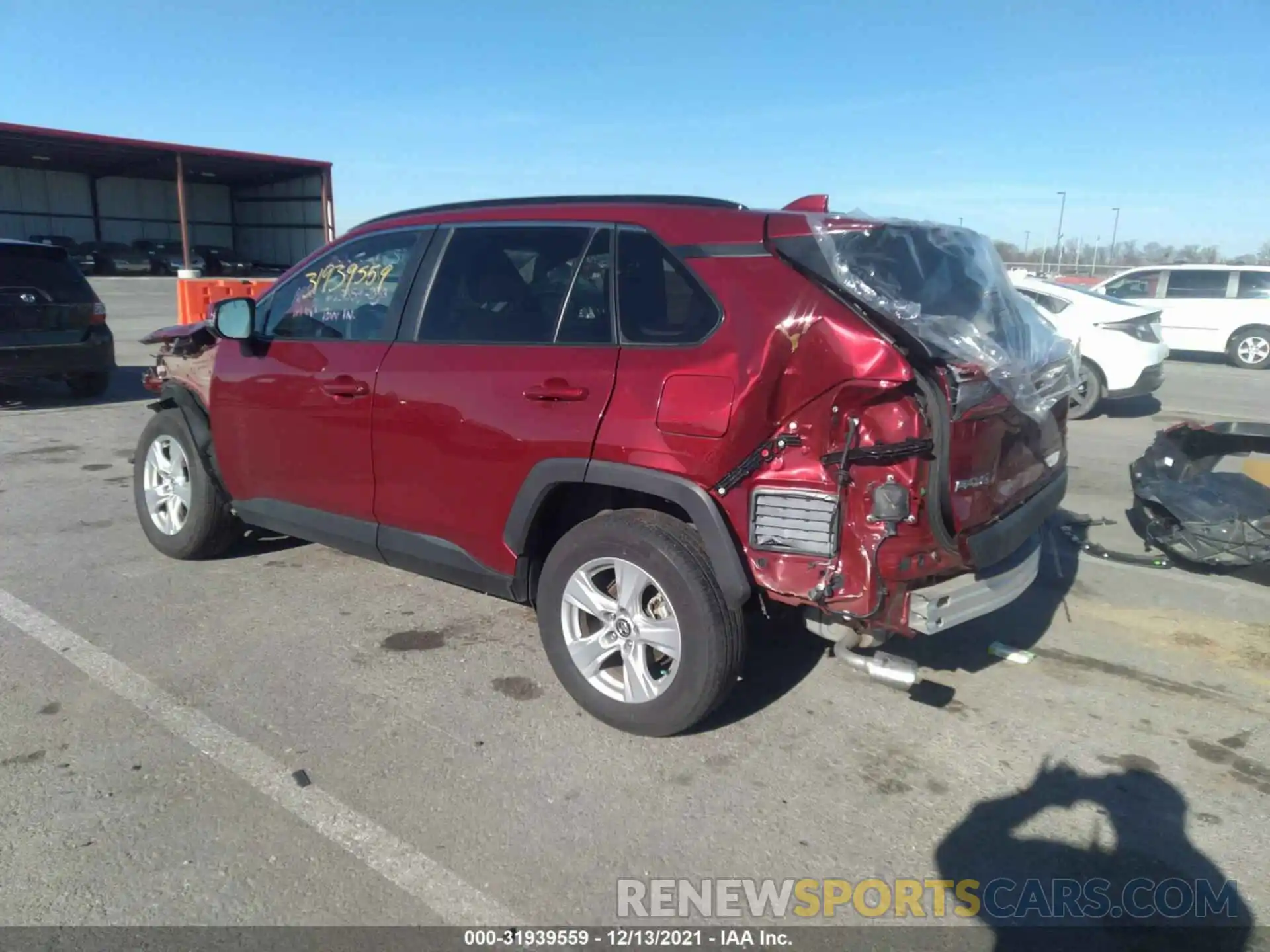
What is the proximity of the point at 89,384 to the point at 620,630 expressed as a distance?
31.9 ft

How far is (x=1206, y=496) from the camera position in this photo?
17.7 feet

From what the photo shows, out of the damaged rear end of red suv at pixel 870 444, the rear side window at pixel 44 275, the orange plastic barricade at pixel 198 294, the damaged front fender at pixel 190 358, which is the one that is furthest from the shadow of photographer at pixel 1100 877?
the orange plastic barricade at pixel 198 294

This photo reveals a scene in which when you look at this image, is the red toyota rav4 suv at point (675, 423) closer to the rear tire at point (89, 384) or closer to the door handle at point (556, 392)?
the door handle at point (556, 392)

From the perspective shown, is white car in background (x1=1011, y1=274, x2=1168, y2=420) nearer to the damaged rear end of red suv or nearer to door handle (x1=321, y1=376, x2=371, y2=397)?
the damaged rear end of red suv

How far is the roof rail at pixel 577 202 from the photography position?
144 inches

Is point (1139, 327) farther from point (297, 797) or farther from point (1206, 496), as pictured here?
point (297, 797)

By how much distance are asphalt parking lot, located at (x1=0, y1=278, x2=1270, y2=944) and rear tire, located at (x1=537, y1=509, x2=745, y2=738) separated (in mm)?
151

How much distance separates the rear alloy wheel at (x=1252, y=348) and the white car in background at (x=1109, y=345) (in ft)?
23.1

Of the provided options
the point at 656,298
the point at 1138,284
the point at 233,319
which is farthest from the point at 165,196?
the point at 656,298

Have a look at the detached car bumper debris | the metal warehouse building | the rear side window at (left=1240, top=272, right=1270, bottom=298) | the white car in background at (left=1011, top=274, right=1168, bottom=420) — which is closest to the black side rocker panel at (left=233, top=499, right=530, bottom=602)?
the detached car bumper debris

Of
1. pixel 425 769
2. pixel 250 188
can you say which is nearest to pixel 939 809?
pixel 425 769

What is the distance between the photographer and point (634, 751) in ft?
11.4

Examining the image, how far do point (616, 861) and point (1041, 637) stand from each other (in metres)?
2.67

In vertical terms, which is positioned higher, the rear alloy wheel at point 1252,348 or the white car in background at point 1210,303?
the white car in background at point 1210,303
